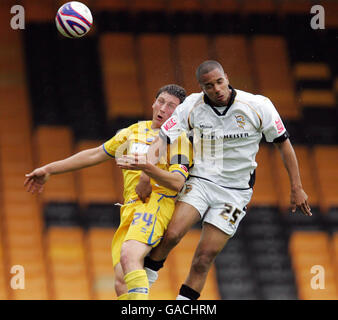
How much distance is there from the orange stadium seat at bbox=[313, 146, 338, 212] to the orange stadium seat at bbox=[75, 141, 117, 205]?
3512 mm

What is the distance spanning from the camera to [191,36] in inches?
502

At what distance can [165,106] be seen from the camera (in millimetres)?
5855

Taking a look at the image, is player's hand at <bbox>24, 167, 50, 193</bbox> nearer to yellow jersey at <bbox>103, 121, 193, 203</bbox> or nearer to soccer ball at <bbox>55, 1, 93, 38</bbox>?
yellow jersey at <bbox>103, 121, 193, 203</bbox>

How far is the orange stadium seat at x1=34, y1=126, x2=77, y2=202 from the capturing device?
1148 cm

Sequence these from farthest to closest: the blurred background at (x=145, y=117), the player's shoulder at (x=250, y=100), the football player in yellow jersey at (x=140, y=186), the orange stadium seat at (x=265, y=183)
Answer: the orange stadium seat at (x=265, y=183), the blurred background at (x=145, y=117), the player's shoulder at (x=250, y=100), the football player in yellow jersey at (x=140, y=186)

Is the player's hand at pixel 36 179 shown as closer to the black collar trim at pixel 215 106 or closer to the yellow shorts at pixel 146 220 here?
the yellow shorts at pixel 146 220

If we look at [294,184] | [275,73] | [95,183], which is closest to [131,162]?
[294,184]

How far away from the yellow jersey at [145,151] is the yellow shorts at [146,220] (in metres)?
0.08

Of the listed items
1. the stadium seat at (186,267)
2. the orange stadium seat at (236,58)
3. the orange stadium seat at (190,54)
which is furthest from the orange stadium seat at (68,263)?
the orange stadium seat at (236,58)

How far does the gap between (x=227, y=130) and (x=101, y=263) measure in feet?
19.6

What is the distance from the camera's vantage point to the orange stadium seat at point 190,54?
40.9 feet

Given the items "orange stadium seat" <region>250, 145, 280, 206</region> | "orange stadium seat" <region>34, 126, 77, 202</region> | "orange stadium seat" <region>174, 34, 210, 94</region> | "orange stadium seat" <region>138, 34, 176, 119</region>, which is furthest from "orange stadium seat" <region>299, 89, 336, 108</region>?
"orange stadium seat" <region>34, 126, 77, 202</region>

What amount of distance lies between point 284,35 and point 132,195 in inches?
329

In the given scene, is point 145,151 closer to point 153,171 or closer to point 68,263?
point 153,171
